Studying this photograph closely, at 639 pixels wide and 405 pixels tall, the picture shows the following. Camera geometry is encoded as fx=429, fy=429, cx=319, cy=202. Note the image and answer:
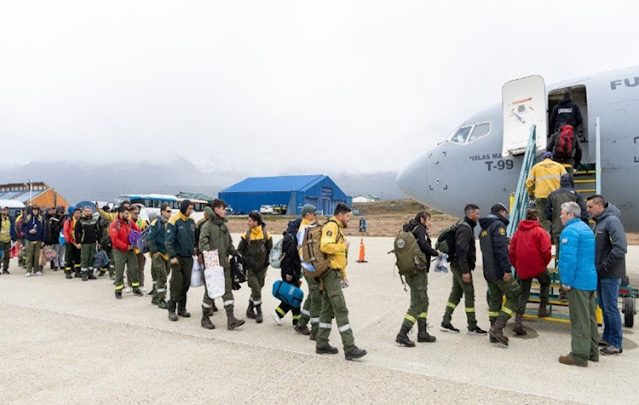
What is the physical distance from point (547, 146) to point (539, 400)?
558 cm

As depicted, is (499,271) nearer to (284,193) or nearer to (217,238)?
(217,238)

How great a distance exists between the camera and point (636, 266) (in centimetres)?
1324

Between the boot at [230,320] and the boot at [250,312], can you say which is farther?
the boot at [250,312]

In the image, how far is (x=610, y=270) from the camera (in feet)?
17.6

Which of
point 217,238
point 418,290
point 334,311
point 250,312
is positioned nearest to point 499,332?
point 418,290

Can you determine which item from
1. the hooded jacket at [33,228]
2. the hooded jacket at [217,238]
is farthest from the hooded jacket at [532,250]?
the hooded jacket at [33,228]

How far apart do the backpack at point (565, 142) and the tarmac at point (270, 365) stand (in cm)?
311

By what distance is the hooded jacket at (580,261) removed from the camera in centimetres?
487

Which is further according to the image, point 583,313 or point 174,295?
point 174,295

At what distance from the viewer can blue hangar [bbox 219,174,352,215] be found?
6222 centimetres

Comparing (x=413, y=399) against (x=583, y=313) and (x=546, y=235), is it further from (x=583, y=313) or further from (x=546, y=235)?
(x=546, y=235)

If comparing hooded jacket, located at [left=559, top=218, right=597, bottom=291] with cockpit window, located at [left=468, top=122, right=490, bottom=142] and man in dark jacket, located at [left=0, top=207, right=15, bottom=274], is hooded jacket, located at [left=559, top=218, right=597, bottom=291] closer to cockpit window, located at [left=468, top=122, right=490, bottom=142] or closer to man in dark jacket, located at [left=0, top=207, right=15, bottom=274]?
cockpit window, located at [left=468, top=122, right=490, bottom=142]

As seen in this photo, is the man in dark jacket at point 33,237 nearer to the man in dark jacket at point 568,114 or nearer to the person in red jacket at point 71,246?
the person in red jacket at point 71,246

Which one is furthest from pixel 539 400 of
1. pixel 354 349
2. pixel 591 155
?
pixel 591 155
